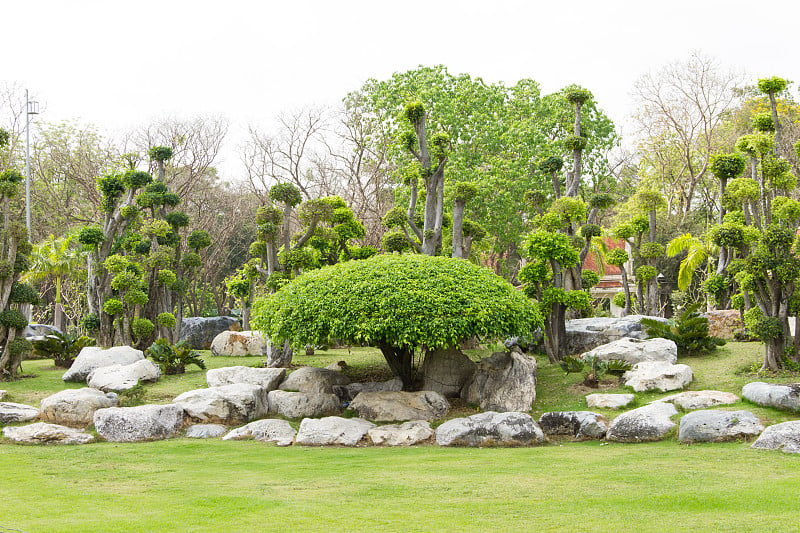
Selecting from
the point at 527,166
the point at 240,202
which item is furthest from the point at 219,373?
the point at 240,202

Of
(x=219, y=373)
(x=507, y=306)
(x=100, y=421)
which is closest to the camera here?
(x=100, y=421)

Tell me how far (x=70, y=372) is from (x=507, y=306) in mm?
9058

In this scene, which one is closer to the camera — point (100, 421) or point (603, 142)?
point (100, 421)

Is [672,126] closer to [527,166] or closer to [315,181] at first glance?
[527,166]

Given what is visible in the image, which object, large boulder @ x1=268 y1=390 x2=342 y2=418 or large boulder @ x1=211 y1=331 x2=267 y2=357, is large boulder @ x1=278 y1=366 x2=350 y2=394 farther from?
large boulder @ x1=211 y1=331 x2=267 y2=357

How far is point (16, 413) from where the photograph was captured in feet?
38.6

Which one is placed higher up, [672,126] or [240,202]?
[672,126]

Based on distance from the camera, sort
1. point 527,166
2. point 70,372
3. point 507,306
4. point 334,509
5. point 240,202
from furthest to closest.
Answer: point 240,202
point 527,166
point 70,372
point 507,306
point 334,509

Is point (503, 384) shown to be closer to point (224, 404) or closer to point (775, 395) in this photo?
point (775, 395)

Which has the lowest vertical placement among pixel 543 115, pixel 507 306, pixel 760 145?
pixel 507 306

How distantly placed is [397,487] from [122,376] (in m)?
8.55

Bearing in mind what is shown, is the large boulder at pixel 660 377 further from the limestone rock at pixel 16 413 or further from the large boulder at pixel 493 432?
the limestone rock at pixel 16 413

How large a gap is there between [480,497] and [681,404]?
19.6 ft

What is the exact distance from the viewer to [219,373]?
14016 mm
